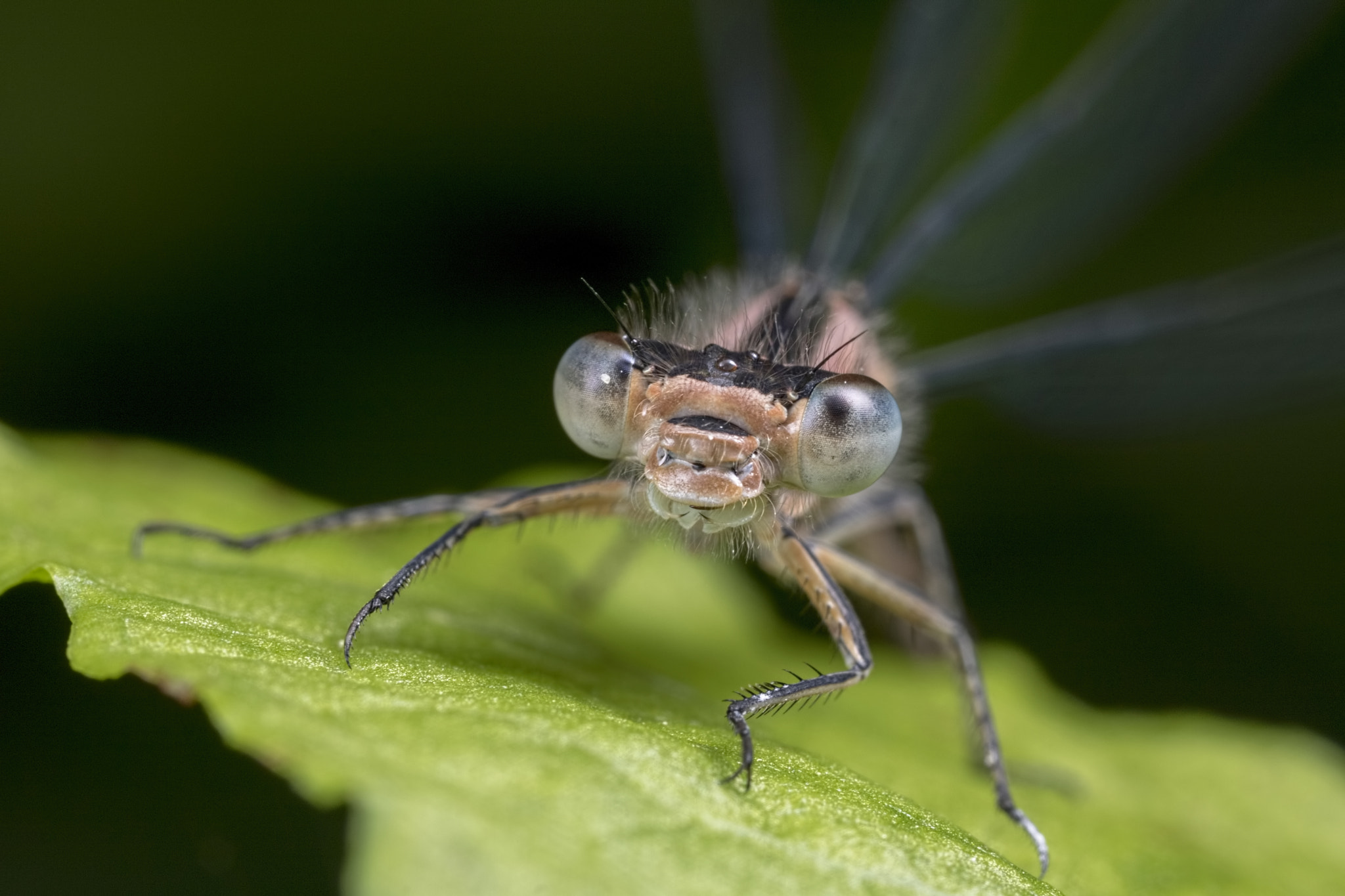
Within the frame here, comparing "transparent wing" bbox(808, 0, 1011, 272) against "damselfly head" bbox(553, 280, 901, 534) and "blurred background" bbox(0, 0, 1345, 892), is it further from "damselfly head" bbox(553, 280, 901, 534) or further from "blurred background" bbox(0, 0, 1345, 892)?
"damselfly head" bbox(553, 280, 901, 534)

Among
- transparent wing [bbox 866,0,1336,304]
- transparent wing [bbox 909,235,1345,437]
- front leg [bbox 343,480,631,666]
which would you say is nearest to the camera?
front leg [bbox 343,480,631,666]

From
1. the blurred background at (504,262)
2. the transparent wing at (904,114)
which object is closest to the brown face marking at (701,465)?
the transparent wing at (904,114)

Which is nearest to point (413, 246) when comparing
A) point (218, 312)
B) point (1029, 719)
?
point (218, 312)

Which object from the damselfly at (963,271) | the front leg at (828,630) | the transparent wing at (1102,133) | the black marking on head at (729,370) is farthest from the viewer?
the transparent wing at (1102,133)

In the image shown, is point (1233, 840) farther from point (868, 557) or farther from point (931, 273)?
point (931, 273)

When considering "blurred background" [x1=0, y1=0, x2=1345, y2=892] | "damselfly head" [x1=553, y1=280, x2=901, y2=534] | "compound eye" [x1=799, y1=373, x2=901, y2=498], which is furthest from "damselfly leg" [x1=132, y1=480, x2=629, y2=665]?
"blurred background" [x1=0, y1=0, x2=1345, y2=892]

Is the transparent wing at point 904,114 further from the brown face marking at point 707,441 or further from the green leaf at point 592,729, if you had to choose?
the brown face marking at point 707,441
